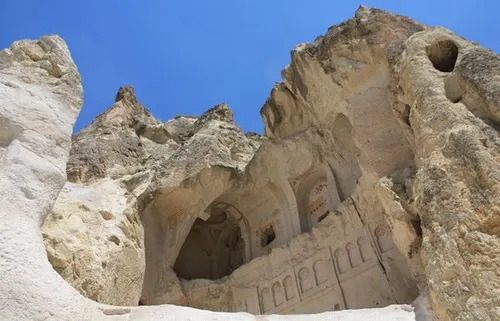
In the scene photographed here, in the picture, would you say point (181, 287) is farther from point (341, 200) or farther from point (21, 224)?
point (21, 224)

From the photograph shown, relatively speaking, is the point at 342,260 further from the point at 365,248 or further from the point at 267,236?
the point at 267,236

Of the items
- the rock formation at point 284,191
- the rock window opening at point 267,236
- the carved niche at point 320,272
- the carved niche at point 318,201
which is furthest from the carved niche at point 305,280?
the rock window opening at point 267,236

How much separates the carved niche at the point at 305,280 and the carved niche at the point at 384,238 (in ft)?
6.02

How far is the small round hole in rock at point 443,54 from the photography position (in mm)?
8234

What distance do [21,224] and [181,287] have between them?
26.2 feet

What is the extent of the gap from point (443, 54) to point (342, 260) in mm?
4963

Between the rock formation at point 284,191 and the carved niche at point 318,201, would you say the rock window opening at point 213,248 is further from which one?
the carved niche at point 318,201

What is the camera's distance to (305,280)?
36.9 ft

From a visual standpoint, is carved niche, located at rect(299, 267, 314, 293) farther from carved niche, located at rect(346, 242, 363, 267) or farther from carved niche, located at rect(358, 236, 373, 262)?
carved niche, located at rect(358, 236, 373, 262)

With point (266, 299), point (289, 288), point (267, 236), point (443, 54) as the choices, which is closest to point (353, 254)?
point (289, 288)

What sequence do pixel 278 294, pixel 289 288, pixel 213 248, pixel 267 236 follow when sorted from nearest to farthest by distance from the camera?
1. pixel 289 288
2. pixel 278 294
3. pixel 267 236
4. pixel 213 248

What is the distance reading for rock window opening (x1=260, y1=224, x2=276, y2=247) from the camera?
1383 cm

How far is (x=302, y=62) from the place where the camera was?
39.1 feet

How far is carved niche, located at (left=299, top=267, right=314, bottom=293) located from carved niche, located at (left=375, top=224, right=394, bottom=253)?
6.02 ft
